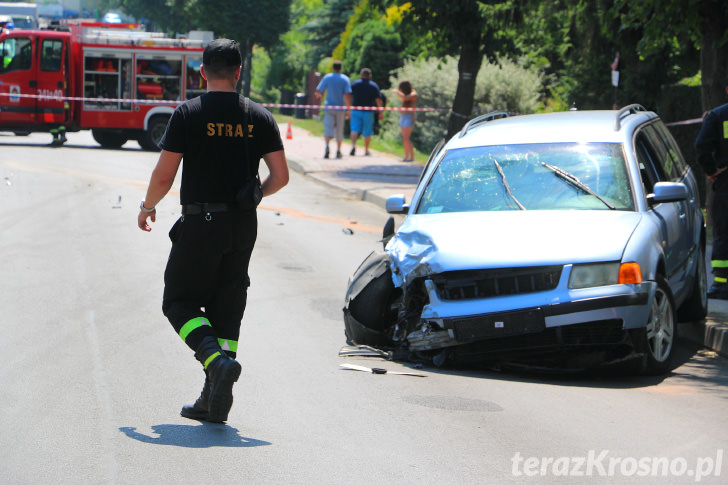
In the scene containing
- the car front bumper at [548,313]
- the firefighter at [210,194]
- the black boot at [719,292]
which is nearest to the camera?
the firefighter at [210,194]

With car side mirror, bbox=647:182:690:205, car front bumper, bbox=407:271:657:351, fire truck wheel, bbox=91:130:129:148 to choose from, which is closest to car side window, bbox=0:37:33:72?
fire truck wheel, bbox=91:130:129:148

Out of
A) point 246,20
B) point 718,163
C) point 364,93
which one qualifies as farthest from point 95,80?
point 246,20

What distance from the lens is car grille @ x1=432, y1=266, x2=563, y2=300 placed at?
6.85 m

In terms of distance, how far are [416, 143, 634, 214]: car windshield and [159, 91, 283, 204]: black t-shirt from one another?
2603 millimetres

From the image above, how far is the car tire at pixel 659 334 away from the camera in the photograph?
7070mm

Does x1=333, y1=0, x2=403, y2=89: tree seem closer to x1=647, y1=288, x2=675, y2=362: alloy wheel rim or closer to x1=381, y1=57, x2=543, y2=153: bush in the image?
x1=381, y1=57, x2=543, y2=153: bush

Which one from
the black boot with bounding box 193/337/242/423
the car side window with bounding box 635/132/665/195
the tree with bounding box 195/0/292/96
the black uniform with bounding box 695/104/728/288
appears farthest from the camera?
the tree with bounding box 195/0/292/96

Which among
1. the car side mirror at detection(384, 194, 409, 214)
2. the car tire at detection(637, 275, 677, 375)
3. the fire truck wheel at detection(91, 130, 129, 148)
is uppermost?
the car side mirror at detection(384, 194, 409, 214)

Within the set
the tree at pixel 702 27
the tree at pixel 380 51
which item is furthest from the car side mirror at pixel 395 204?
the tree at pixel 380 51

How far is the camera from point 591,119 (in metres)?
8.87

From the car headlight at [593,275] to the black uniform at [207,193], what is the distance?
2.14m

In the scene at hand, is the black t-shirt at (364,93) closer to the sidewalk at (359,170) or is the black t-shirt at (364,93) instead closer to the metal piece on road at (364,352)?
the sidewalk at (359,170)

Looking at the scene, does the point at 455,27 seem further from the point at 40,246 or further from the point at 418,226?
the point at 418,226

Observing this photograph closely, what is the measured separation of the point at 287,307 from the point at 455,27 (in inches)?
543
